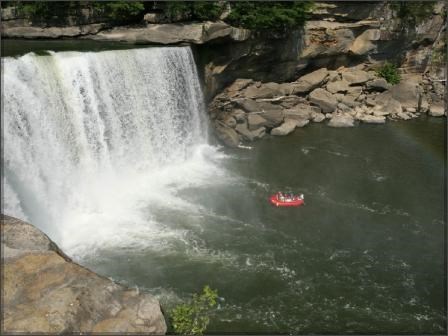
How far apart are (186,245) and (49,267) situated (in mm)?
7967

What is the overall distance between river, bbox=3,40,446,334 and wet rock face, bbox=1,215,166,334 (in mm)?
5504

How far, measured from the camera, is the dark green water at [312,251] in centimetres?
1076

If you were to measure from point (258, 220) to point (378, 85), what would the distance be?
1484 cm

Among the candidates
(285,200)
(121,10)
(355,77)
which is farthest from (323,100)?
(121,10)

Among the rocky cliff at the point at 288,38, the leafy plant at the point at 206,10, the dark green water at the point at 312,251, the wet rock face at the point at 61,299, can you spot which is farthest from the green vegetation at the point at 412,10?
the wet rock face at the point at 61,299

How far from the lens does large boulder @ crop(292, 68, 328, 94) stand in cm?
2458

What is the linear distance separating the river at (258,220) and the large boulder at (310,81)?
3783 mm

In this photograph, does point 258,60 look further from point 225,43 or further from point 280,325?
point 280,325

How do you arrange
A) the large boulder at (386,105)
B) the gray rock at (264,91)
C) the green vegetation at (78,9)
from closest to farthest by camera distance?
the green vegetation at (78,9), the gray rock at (264,91), the large boulder at (386,105)

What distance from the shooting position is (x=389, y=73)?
1056 inches

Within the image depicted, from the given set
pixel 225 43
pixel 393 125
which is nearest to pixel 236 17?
pixel 225 43

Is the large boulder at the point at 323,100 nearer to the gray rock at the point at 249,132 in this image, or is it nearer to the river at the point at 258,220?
the river at the point at 258,220

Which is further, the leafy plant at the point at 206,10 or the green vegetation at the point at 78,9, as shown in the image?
the leafy plant at the point at 206,10

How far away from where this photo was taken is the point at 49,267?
207 inches
